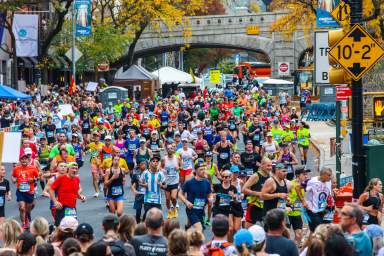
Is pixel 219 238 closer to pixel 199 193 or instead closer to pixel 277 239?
pixel 277 239

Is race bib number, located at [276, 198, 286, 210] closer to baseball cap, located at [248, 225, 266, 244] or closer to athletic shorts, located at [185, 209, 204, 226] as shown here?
athletic shorts, located at [185, 209, 204, 226]

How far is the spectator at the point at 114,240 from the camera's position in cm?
977

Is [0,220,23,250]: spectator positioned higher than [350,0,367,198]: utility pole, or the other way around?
[350,0,367,198]: utility pole

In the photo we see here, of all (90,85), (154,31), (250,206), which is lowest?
(250,206)

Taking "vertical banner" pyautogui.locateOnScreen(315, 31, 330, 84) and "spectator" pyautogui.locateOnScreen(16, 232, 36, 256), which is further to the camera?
"vertical banner" pyautogui.locateOnScreen(315, 31, 330, 84)

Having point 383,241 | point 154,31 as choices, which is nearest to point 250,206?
point 383,241

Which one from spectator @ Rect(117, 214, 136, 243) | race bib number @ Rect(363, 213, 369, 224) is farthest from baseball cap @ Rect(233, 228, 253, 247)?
race bib number @ Rect(363, 213, 369, 224)

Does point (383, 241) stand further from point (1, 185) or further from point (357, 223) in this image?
point (1, 185)

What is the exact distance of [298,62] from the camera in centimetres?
7700

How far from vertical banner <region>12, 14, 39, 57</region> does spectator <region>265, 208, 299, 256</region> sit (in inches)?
1474

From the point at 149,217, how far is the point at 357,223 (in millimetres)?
2191

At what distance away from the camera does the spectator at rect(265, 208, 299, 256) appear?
9938mm

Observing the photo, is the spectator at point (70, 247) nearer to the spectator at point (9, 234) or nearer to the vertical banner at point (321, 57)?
the spectator at point (9, 234)

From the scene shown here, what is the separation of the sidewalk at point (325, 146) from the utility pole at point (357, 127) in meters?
9.32
